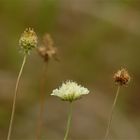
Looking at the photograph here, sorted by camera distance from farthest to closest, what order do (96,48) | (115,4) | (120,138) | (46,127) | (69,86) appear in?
(115,4), (96,48), (46,127), (120,138), (69,86)

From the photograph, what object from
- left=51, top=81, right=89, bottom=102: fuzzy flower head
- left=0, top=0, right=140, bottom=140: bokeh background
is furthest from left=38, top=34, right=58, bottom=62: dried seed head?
left=0, top=0, right=140, bottom=140: bokeh background

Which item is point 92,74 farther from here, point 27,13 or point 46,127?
point 46,127

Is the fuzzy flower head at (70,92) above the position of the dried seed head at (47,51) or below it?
below

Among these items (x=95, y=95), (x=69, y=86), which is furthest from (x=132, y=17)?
(x=69, y=86)

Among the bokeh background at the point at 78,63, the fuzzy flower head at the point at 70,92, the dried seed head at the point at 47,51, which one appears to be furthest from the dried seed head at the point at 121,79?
the bokeh background at the point at 78,63

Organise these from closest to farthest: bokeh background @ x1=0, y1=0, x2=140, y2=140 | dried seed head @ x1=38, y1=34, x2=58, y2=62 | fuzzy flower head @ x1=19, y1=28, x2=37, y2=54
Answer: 1. fuzzy flower head @ x1=19, y1=28, x2=37, y2=54
2. dried seed head @ x1=38, y1=34, x2=58, y2=62
3. bokeh background @ x1=0, y1=0, x2=140, y2=140

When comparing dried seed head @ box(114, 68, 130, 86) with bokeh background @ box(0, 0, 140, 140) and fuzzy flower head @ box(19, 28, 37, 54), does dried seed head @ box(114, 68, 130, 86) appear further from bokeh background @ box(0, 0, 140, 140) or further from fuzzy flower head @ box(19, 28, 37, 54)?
bokeh background @ box(0, 0, 140, 140)

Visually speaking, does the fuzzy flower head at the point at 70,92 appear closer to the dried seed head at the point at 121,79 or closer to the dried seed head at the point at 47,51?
the dried seed head at the point at 121,79

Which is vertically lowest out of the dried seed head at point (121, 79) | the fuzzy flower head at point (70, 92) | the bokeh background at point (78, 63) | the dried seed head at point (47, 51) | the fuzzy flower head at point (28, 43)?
the fuzzy flower head at point (70, 92)
